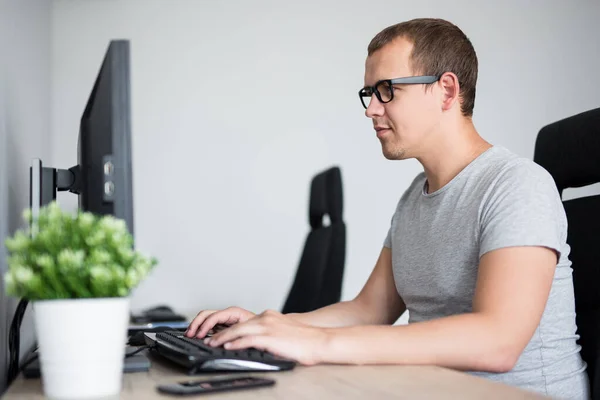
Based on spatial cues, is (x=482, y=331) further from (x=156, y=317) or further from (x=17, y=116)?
(x=156, y=317)

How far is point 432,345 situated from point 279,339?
23cm

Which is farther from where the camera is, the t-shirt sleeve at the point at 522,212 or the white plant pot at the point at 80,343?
the t-shirt sleeve at the point at 522,212

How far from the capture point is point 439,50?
1567 mm

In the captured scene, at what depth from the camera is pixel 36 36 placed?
2139 millimetres

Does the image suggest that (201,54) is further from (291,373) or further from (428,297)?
(291,373)

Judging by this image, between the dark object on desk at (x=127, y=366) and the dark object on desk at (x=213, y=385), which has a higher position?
the dark object on desk at (x=213, y=385)

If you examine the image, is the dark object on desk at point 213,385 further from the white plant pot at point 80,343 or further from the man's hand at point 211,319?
the man's hand at point 211,319

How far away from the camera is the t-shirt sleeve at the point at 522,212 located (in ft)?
3.97

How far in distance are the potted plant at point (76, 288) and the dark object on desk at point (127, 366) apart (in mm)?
212

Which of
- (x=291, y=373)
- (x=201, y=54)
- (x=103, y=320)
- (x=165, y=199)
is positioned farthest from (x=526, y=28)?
(x=103, y=320)

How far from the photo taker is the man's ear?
61.5 inches

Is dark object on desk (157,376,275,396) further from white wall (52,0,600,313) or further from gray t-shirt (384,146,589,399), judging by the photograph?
white wall (52,0,600,313)

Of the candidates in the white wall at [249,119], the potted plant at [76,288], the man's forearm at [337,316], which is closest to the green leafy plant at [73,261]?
the potted plant at [76,288]

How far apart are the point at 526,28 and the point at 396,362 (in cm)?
261
